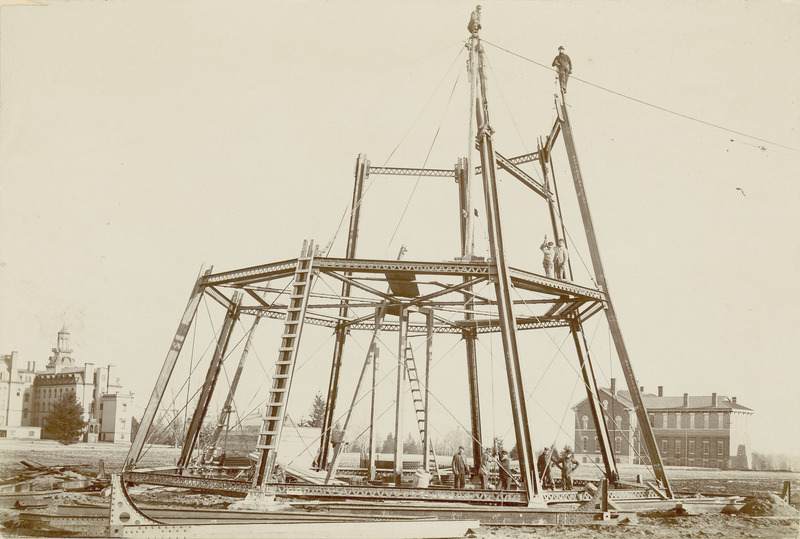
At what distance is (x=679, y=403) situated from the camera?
62250 millimetres

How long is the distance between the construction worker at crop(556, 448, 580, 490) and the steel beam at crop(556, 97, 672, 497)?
7.17ft

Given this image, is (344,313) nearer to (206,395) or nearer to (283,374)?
(206,395)

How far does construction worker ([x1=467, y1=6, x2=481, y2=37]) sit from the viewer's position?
58.0 ft

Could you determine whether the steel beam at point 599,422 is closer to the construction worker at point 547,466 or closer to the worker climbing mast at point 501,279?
the construction worker at point 547,466

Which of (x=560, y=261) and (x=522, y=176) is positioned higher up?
(x=522, y=176)

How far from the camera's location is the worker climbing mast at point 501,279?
1424cm

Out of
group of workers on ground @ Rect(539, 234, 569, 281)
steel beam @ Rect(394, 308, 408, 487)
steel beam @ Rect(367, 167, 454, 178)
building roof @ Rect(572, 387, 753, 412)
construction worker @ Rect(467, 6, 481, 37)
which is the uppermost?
construction worker @ Rect(467, 6, 481, 37)

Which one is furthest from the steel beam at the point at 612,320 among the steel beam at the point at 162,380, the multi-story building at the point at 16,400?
the multi-story building at the point at 16,400

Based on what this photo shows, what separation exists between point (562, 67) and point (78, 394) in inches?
1882

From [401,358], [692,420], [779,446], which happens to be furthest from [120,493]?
[779,446]

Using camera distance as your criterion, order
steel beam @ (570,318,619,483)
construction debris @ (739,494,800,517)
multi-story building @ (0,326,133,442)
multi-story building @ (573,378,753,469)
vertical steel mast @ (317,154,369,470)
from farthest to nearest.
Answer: multi-story building @ (573,378,753,469), multi-story building @ (0,326,133,442), vertical steel mast @ (317,154,369,470), steel beam @ (570,318,619,483), construction debris @ (739,494,800,517)

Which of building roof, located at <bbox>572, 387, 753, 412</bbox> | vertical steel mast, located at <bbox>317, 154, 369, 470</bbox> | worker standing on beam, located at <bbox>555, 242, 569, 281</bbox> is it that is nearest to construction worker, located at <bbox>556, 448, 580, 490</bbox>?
worker standing on beam, located at <bbox>555, 242, 569, 281</bbox>

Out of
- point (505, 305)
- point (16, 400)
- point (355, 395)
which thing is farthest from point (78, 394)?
point (505, 305)

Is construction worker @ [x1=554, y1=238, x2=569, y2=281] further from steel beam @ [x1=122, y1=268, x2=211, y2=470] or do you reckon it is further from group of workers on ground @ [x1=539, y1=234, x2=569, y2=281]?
steel beam @ [x1=122, y1=268, x2=211, y2=470]
